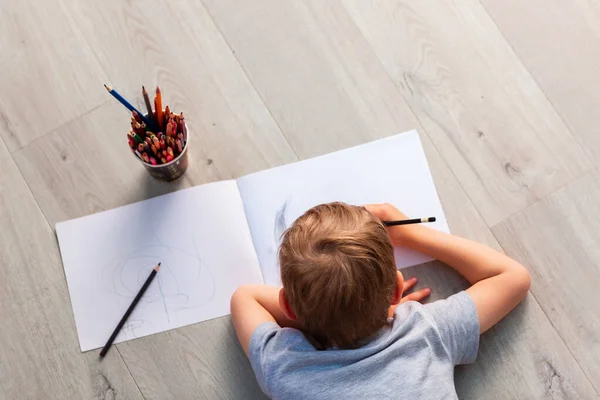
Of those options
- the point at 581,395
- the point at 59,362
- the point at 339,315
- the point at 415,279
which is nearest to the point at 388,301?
the point at 339,315

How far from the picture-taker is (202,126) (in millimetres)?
886

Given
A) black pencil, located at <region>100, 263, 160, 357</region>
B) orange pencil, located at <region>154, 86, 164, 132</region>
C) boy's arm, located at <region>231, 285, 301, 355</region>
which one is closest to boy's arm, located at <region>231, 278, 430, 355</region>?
boy's arm, located at <region>231, 285, 301, 355</region>

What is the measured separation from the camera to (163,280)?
0.84 m

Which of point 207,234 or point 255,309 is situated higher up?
point 207,234

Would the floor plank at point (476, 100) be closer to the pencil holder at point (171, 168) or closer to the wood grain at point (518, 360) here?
the wood grain at point (518, 360)

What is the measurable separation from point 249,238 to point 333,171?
153mm

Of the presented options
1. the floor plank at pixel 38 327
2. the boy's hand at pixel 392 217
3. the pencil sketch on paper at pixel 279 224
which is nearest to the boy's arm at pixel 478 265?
the boy's hand at pixel 392 217

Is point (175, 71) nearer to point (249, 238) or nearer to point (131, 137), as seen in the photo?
point (131, 137)

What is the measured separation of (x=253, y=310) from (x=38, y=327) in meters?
0.31

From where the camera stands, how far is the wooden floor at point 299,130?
826mm

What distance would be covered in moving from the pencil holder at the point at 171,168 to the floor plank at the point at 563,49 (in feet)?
1.66

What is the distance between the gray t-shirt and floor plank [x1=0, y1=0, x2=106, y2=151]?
459mm

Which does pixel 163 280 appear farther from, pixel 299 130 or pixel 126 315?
pixel 299 130

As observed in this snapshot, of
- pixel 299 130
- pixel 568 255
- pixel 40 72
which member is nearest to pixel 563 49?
pixel 568 255
